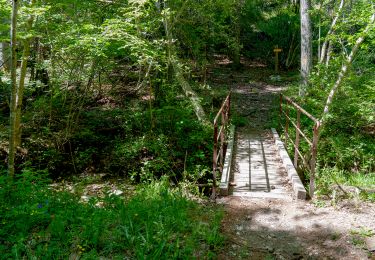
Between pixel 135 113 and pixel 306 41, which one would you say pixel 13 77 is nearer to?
pixel 135 113

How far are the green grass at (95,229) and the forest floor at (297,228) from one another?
391 mm

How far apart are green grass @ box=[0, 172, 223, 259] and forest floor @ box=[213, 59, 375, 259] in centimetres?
39

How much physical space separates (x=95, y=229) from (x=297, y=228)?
2.64m

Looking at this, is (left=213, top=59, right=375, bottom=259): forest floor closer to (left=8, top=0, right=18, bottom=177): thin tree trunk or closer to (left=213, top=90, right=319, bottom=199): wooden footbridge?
(left=213, top=90, right=319, bottom=199): wooden footbridge

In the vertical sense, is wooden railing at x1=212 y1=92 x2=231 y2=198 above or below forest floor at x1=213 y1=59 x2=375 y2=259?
above

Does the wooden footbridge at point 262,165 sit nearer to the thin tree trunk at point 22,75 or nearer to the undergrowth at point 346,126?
the undergrowth at point 346,126

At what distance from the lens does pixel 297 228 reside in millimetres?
4230

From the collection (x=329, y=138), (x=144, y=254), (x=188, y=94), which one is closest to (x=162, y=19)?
(x=188, y=94)

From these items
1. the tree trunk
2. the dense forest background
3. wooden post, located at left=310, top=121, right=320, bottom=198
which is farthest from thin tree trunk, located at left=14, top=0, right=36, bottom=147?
the tree trunk

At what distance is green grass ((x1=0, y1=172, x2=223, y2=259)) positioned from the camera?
3072 millimetres

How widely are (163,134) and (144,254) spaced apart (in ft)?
17.9

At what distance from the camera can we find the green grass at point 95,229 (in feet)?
10.1

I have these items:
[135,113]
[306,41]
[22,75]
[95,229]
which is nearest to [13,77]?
[22,75]

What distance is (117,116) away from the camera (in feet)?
32.0
